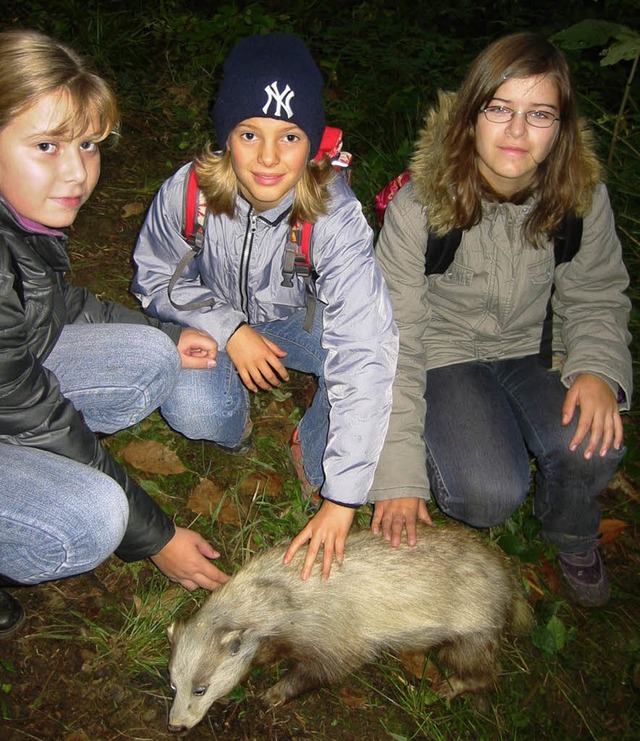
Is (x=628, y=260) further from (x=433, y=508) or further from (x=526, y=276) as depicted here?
(x=433, y=508)

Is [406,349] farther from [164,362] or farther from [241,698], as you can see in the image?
[241,698]

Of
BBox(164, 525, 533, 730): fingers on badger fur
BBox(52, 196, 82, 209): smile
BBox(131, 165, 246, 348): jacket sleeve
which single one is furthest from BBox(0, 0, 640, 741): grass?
BBox(52, 196, 82, 209): smile

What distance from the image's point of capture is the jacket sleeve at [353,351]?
7.93ft

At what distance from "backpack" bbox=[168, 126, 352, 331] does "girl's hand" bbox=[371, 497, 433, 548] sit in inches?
40.2

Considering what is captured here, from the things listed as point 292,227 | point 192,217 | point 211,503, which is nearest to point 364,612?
point 211,503

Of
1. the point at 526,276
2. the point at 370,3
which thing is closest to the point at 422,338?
the point at 526,276

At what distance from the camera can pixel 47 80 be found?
1.82 metres

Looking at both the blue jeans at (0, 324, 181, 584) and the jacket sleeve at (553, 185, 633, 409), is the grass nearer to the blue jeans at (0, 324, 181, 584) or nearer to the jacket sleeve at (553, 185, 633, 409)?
the blue jeans at (0, 324, 181, 584)

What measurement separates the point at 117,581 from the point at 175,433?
82cm

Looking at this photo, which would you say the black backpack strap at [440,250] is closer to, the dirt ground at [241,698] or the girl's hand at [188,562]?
the girl's hand at [188,562]

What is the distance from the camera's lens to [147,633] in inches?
102

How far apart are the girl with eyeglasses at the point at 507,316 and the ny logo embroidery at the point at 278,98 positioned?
27.4 inches

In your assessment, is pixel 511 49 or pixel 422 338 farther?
pixel 422 338

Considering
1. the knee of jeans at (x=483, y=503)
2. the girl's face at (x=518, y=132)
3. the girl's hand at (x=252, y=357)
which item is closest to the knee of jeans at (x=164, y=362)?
the girl's hand at (x=252, y=357)
